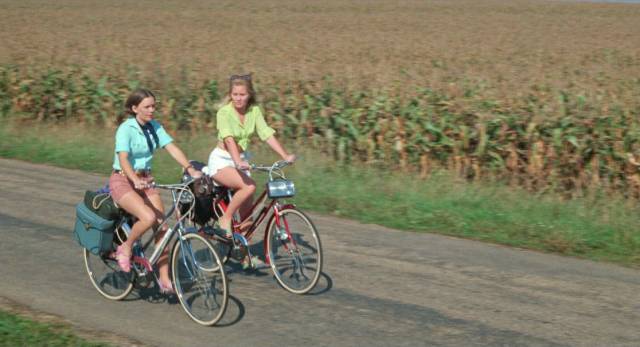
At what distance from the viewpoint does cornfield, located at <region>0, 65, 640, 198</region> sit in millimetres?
12406

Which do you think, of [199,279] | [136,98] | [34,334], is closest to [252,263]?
[199,279]

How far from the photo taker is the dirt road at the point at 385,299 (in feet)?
21.3

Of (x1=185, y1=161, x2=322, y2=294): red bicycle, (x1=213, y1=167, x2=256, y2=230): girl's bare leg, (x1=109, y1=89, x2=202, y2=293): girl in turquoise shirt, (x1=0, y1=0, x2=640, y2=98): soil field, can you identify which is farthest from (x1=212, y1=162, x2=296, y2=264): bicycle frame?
(x1=0, y1=0, x2=640, y2=98): soil field

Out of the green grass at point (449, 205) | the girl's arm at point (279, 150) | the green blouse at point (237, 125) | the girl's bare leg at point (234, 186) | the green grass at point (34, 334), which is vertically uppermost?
the green blouse at point (237, 125)

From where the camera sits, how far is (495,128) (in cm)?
Answer: 1319

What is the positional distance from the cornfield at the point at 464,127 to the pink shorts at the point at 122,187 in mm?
7087

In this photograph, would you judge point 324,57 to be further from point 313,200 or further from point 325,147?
point 313,200

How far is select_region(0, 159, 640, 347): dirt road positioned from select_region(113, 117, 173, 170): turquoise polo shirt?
1.27 meters

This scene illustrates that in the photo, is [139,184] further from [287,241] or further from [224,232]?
[287,241]

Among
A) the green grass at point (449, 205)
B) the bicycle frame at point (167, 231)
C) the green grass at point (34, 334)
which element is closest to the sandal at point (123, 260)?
the bicycle frame at point (167, 231)

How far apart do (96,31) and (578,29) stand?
81.1 feet

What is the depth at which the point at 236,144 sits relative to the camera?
7.85m

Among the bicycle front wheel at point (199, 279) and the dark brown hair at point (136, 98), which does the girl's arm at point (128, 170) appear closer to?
the dark brown hair at point (136, 98)

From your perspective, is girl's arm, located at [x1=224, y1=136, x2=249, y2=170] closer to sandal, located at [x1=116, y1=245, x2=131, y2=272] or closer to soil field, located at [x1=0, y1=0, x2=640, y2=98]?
sandal, located at [x1=116, y1=245, x2=131, y2=272]
